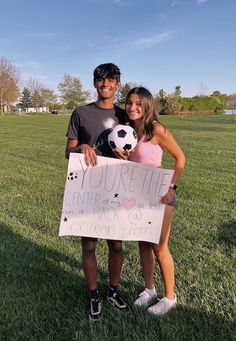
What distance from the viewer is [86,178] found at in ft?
9.46

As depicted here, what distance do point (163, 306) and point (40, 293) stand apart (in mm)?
1139

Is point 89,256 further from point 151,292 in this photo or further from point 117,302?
point 151,292

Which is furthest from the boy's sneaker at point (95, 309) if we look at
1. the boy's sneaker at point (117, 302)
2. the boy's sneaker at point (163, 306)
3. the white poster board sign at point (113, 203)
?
the white poster board sign at point (113, 203)

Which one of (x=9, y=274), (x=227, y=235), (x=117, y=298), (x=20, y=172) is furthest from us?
(x=20, y=172)

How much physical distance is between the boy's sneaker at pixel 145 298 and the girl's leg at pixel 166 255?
0.17m

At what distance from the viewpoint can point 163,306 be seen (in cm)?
297

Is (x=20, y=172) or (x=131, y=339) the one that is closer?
(x=131, y=339)

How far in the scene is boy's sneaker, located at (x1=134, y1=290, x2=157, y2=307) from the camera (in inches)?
122

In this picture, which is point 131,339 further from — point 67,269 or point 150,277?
point 67,269

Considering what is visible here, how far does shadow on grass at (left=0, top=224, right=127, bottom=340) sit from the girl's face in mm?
1686

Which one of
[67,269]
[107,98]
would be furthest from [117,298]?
[107,98]

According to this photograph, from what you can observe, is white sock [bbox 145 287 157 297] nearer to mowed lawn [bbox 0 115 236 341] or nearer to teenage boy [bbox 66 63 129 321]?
mowed lawn [bbox 0 115 236 341]

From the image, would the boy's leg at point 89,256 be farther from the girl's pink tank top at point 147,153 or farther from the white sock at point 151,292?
the girl's pink tank top at point 147,153

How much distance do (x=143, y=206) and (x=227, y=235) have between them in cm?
214
